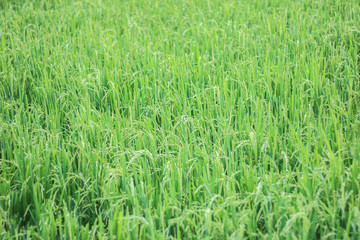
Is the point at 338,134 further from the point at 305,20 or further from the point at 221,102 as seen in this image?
the point at 305,20

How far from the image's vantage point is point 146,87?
2510 millimetres

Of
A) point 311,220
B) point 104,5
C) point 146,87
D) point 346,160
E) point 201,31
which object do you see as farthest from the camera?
point 104,5

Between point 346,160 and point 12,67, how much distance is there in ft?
8.21

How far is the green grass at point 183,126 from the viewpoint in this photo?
152 centimetres

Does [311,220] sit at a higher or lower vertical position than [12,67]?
lower

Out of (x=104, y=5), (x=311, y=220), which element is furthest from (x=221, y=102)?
(x=104, y=5)

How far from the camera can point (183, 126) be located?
7.06 feet

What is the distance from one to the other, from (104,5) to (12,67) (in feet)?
6.38

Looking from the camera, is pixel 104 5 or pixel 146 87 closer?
pixel 146 87

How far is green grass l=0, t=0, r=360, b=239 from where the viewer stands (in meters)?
1.52

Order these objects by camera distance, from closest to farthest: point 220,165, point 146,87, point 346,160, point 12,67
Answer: point 220,165
point 346,160
point 146,87
point 12,67

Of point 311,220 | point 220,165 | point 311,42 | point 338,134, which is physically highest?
point 311,42

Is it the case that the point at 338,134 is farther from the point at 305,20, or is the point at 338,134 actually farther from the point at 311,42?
the point at 305,20

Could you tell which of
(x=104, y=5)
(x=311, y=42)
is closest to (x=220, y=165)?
(x=311, y=42)
